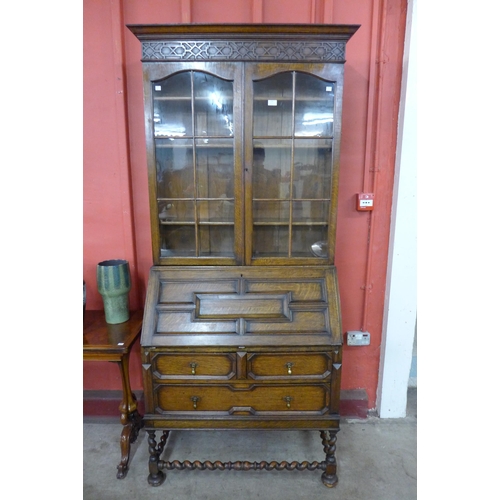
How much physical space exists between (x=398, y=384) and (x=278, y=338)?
1060mm

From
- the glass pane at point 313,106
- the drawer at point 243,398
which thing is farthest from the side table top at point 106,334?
the glass pane at point 313,106

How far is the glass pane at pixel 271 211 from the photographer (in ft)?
5.56

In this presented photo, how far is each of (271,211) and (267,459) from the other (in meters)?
1.39

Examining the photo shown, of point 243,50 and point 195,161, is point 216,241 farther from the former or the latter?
point 243,50

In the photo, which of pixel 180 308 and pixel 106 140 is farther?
pixel 106 140

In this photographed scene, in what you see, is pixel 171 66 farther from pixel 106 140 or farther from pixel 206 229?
pixel 206 229

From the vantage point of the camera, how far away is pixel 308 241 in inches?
69.0

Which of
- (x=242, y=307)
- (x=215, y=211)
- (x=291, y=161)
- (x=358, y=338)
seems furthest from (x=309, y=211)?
(x=358, y=338)

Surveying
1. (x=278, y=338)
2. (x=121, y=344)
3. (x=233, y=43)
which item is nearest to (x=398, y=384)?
(x=278, y=338)

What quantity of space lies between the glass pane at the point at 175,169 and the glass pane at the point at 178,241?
18 cm

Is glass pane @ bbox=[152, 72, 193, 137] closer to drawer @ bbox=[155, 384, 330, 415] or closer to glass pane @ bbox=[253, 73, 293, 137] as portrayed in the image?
glass pane @ bbox=[253, 73, 293, 137]

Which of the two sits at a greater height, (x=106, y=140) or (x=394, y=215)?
(x=106, y=140)

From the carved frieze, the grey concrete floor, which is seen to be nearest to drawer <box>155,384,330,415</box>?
the grey concrete floor
